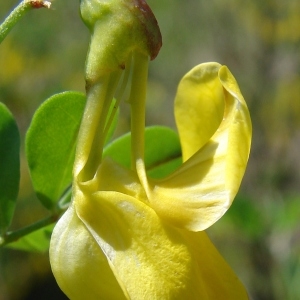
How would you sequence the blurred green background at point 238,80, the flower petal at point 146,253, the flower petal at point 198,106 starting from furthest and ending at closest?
the blurred green background at point 238,80 < the flower petal at point 198,106 < the flower petal at point 146,253

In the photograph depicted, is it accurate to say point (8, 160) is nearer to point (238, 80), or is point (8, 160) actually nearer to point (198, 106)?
point (198, 106)

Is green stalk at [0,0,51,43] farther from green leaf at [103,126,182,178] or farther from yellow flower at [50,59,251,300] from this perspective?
green leaf at [103,126,182,178]

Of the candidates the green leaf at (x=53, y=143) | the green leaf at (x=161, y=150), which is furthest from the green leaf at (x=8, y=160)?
the green leaf at (x=161, y=150)

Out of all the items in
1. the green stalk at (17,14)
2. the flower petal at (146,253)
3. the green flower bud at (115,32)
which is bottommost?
the flower petal at (146,253)

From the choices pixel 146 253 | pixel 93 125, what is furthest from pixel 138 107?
pixel 146 253

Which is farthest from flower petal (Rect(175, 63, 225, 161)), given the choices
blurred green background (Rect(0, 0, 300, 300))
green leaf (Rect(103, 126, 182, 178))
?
blurred green background (Rect(0, 0, 300, 300))

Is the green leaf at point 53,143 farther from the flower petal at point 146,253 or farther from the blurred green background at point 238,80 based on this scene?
the blurred green background at point 238,80

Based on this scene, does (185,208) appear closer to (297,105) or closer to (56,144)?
(56,144)
